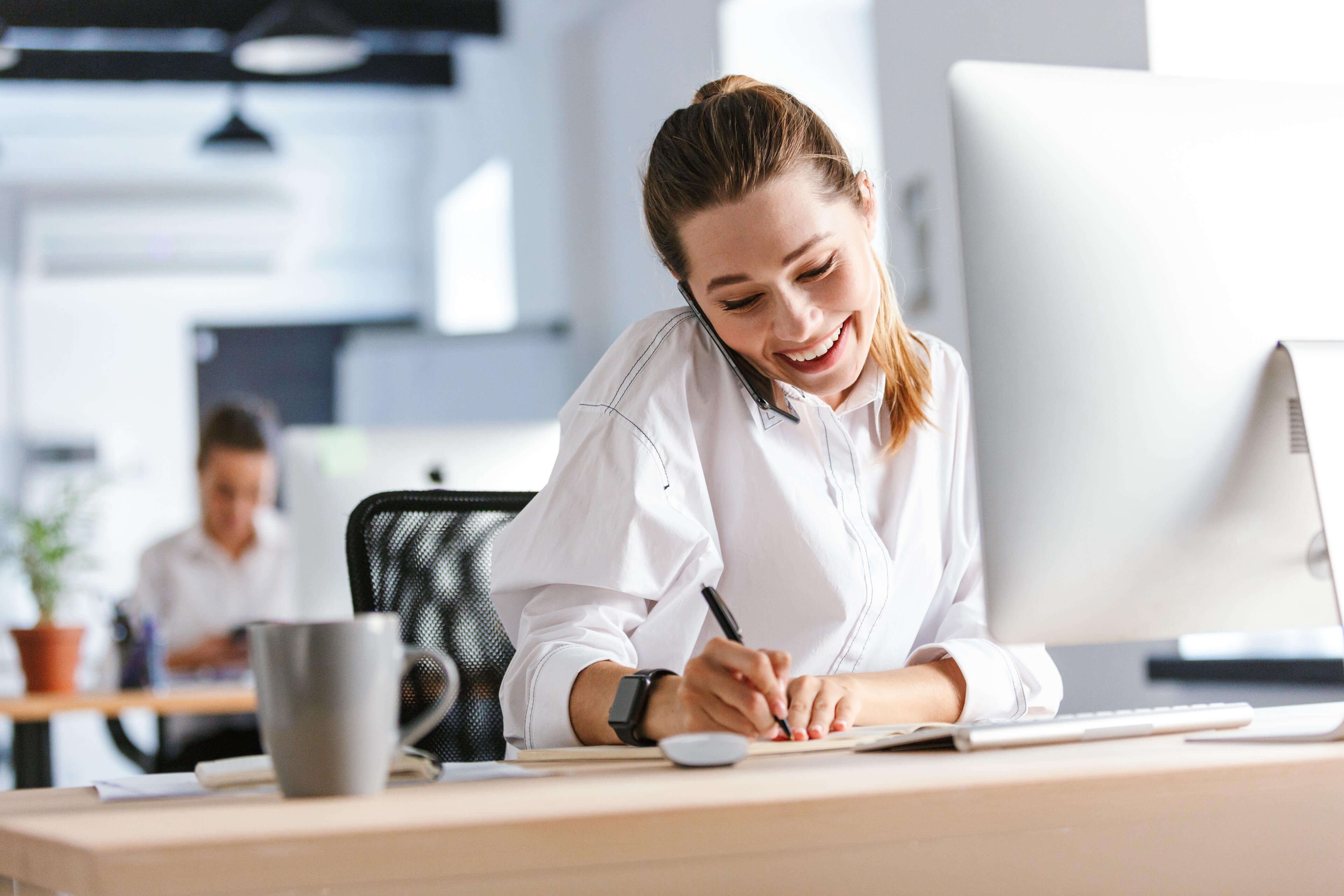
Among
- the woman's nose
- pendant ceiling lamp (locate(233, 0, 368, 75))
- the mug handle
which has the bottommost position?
the mug handle

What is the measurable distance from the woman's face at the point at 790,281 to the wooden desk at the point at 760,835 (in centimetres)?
64

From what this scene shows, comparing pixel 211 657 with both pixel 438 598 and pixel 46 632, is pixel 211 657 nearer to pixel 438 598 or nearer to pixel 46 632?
pixel 46 632

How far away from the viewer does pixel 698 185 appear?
1364 mm

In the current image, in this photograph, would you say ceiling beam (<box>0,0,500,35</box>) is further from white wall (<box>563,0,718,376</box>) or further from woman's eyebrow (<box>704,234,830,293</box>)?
woman's eyebrow (<box>704,234,830,293</box>)

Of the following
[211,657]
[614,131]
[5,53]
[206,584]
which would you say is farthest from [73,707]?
[5,53]

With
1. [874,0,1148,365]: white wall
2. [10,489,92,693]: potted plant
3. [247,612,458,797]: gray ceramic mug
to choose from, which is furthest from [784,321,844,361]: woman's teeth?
[10,489,92,693]: potted plant

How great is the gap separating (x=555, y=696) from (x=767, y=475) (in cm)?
35

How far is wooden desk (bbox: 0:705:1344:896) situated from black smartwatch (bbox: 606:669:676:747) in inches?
9.2

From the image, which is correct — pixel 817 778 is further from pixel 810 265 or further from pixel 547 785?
pixel 810 265

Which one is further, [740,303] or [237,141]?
[237,141]

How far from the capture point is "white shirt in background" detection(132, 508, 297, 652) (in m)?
3.98

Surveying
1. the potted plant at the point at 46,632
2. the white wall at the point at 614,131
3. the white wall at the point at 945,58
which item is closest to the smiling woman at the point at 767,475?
the white wall at the point at 945,58

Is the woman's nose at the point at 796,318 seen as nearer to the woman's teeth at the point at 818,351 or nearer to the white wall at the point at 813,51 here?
the woman's teeth at the point at 818,351

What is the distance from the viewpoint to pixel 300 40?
16.0 ft
